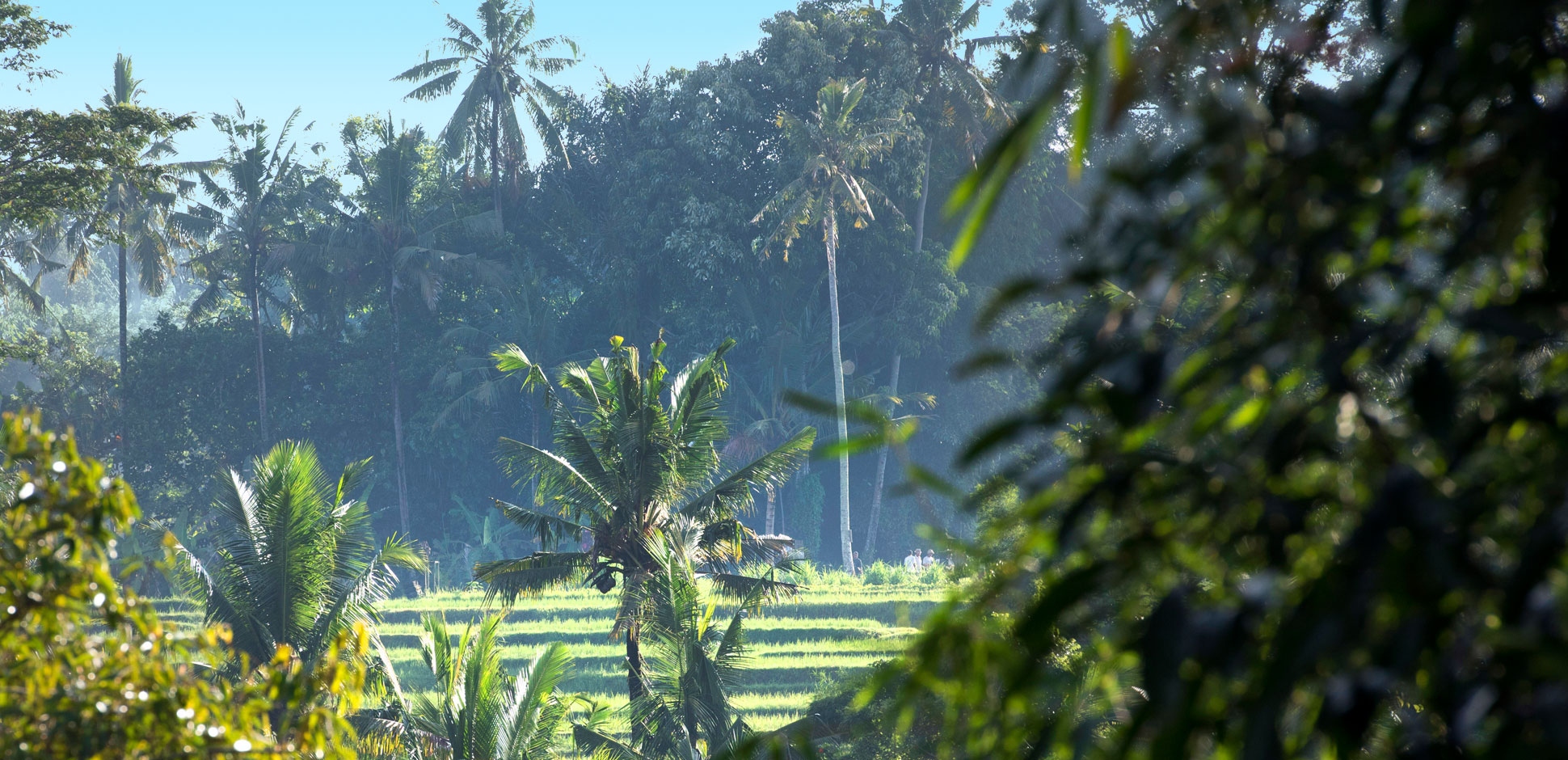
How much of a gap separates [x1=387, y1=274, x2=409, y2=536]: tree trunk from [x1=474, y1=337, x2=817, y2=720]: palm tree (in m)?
21.9

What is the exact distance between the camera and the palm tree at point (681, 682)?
10.2m

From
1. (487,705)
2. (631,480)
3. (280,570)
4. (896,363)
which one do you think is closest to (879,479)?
(896,363)

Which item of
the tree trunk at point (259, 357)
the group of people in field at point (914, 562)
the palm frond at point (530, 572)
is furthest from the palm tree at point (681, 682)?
the tree trunk at point (259, 357)

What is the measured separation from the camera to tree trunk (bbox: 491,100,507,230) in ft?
116

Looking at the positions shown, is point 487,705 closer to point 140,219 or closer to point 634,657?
point 634,657

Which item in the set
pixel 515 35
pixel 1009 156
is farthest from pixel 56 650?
pixel 515 35

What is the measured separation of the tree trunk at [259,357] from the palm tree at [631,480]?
23.1 meters

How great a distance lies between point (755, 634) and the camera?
21938 millimetres

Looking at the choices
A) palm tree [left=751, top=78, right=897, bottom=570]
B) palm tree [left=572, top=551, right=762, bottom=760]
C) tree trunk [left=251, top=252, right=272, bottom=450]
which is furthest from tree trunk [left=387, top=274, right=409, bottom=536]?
palm tree [left=572, top=551, right=762, bottom=760]

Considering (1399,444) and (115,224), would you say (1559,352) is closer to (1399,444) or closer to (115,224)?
(1399,444)

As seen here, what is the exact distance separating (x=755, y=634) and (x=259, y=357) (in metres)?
18.0

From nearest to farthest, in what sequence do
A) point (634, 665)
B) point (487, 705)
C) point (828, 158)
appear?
point (487, 705), point (634, 665), point (828, 158)

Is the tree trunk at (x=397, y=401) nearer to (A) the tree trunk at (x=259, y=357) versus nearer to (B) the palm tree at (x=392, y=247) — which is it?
(B) the palm tree at (x=392, y=247)

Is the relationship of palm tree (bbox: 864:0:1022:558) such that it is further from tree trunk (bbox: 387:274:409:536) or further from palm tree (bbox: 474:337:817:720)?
palm tree (bbox: 474:337:817:720)
